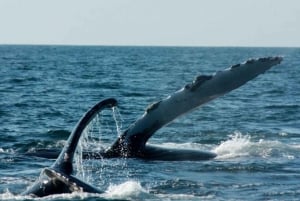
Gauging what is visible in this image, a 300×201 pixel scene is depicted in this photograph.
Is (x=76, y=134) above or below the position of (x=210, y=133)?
above

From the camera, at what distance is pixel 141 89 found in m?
33.3

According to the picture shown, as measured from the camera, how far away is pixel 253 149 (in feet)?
44.0

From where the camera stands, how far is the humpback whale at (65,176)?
739 cm

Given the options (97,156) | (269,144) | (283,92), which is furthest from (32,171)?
(283,92)

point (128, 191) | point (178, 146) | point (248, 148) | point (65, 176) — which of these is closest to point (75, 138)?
point (65, 176)

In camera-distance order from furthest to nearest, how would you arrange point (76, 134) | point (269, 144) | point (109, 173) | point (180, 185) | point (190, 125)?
point (190, 125) → point (269, 144) → point (109, 173) → point (180, 185) → point (76, 134)

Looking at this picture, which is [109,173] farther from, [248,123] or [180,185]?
[248,123]

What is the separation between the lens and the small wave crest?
1276cm

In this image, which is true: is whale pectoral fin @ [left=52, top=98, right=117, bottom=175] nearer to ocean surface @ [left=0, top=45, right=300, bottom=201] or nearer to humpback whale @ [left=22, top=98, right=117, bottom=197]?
humpback whale @ [left=22, top=98, right=117, bottom=197]

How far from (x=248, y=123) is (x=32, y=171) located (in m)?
9.32

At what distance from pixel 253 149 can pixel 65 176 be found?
6539 millimetres

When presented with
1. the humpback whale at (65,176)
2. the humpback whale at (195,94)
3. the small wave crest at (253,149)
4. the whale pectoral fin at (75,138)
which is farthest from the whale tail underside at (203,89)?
the small wave crest at (253,149)

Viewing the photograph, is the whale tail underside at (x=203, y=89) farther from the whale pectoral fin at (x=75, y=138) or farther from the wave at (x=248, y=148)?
the whale pectoral fin at (x=75, y=138)

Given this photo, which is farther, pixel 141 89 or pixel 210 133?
pixel 141 89
